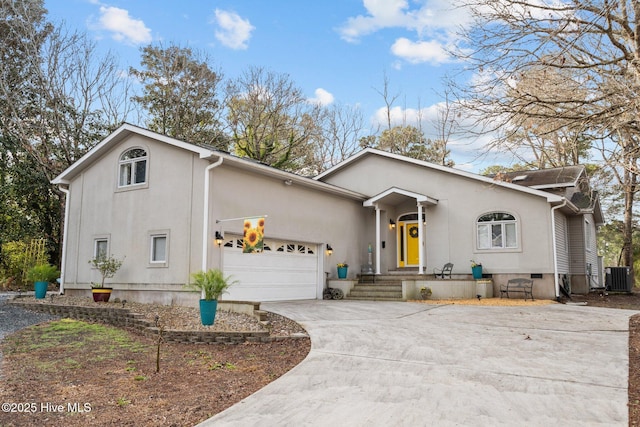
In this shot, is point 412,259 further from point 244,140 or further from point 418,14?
point 244,140

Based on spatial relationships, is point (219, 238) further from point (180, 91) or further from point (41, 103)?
point (180, 91)

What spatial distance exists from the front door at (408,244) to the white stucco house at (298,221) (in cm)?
4

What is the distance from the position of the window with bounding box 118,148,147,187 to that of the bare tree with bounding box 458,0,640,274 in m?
8.95

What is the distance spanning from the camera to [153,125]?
84.6 feet

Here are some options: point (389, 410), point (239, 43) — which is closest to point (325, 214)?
point (239, 43)

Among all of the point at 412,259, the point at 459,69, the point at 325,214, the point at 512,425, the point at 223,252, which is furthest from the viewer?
the point at 412,259

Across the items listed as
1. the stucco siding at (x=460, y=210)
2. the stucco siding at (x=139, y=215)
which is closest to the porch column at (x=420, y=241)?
the stucco siding at (x=460, y=210)

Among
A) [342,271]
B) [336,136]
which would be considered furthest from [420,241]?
[336,136]

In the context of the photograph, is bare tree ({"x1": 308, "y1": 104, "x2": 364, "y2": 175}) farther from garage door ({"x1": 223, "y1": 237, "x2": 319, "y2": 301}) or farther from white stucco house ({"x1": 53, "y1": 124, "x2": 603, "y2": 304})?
garage door ({"x1": 223, "y1": 237, "x2": 319, "y2": 301})

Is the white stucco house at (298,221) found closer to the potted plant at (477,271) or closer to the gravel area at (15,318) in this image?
the potted plant at (477,271)

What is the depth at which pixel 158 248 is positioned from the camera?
38.8ft

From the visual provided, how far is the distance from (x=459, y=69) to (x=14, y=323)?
9504 mm

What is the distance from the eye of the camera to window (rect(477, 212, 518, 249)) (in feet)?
49.1

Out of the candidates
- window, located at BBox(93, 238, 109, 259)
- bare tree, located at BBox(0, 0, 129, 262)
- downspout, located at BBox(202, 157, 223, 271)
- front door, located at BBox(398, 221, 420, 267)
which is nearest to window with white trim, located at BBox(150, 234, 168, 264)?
downspout, located at BBox(202, 157, 223, 271)
